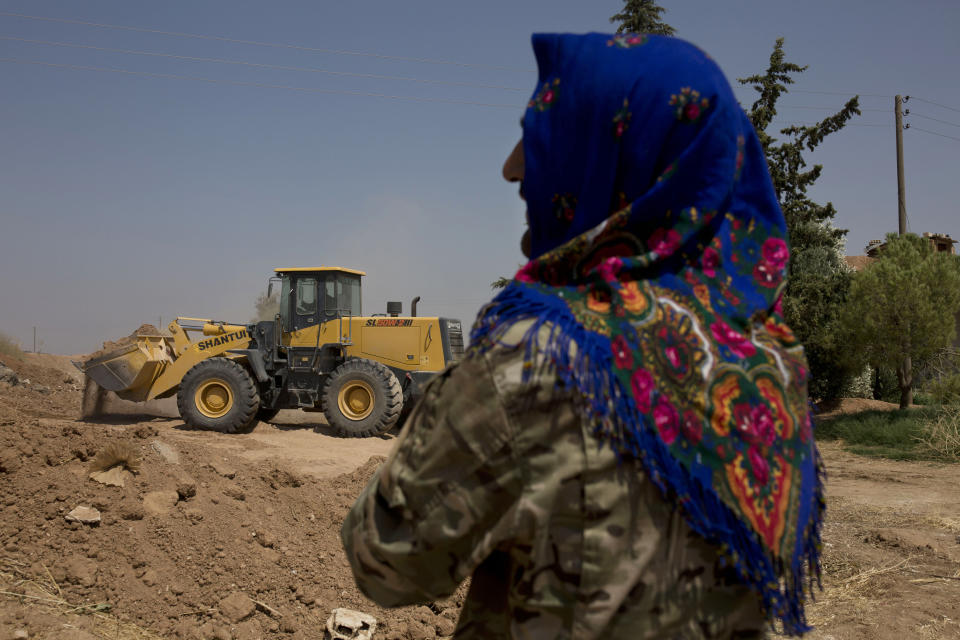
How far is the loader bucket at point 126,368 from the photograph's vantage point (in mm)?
12445

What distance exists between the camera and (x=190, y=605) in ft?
15.5

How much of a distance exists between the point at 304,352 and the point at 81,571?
847cm

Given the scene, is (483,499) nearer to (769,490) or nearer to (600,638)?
(600,638)

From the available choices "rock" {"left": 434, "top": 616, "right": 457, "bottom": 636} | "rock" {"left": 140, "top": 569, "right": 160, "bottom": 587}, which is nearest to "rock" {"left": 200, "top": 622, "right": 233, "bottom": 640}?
"rock" {"left": 140, "top": 569, "right": 160, "bottom": 587}

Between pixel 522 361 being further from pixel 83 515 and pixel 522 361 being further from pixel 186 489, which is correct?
pixel 186 489

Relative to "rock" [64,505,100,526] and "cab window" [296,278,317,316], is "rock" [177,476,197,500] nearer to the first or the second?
"rock" [64,505,100,526]

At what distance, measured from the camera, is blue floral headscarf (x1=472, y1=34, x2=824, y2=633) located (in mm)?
1102

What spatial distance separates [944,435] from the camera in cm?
1273

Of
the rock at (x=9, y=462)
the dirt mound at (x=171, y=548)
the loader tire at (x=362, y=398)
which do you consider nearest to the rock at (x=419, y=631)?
the dirt mound at (x=171, y=548)

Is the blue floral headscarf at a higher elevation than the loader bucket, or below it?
higher

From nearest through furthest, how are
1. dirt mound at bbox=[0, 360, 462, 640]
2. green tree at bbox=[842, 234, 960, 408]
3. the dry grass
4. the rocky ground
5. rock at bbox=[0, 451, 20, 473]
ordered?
the dry grass
the rocky ground
dirt mound at bbox=[0, 360, 462, 640]
rock at bbox=[0, 451, 20, 473]
green tree at bbox=[842, 234, 960, 408]

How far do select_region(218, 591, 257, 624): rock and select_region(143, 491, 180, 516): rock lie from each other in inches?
45.3

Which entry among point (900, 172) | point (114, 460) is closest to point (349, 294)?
point (114, 460)

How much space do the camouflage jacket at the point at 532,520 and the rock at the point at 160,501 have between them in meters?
5.01
